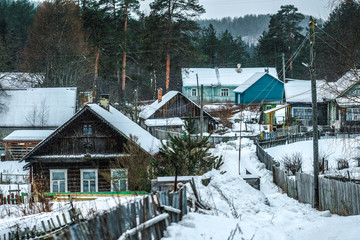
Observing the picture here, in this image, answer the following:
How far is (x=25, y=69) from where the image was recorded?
1750 inches

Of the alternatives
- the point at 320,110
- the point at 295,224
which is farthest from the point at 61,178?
the point at 320,110

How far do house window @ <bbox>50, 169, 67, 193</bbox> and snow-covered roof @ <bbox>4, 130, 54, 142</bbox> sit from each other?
9.05 m

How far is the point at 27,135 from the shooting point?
2962cm

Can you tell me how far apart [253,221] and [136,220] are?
11.4 feet

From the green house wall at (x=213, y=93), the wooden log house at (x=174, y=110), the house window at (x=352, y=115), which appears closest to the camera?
the house window at (x=352, y=115)

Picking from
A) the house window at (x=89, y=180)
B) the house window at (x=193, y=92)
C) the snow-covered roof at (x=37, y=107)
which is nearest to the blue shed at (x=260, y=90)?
the house window at (x=193, y=92)

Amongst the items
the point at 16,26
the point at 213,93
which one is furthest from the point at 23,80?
the point at 213,93

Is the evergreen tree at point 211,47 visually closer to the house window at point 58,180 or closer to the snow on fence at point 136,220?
the house window at point 58,180

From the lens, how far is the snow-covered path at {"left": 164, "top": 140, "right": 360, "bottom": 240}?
6.47m

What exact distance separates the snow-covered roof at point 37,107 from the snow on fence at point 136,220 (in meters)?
26.9

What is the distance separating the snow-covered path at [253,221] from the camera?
6469mm

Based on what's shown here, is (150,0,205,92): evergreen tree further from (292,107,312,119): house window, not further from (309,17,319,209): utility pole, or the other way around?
(309,17,319,209): utility pole

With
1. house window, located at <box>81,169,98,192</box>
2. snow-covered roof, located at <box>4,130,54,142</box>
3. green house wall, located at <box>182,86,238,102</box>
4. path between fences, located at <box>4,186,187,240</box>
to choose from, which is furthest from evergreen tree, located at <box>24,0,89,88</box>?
path between fences, located at <box>4,186,187,240</box>

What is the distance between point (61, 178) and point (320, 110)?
30.1 metres
